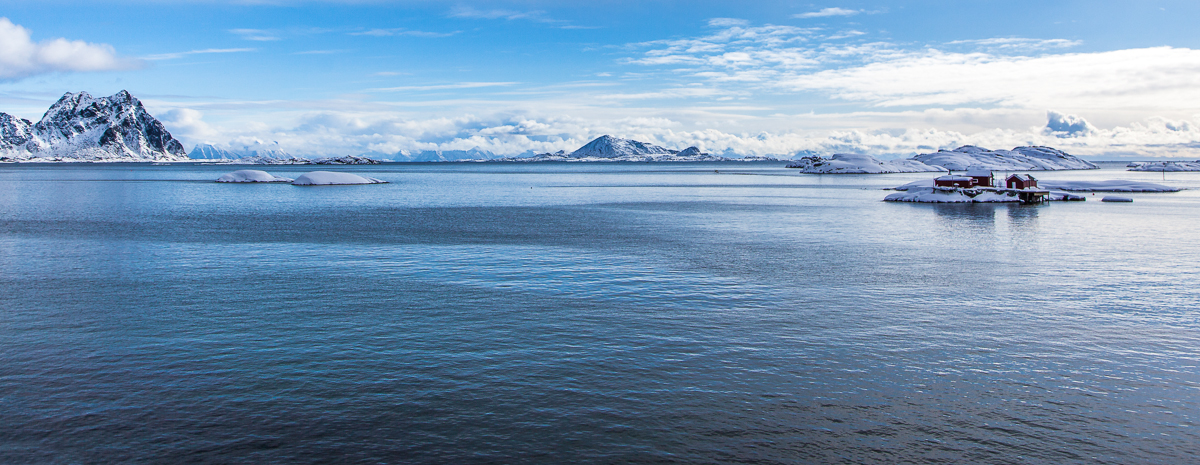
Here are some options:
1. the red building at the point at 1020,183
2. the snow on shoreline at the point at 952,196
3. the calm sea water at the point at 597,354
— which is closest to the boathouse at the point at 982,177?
the red building at the point at 1020,183

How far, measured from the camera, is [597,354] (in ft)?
67.5

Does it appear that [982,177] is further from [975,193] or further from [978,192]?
[975,193]

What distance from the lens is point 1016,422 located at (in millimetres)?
15461

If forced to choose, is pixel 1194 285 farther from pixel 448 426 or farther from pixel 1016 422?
pixel 448 426

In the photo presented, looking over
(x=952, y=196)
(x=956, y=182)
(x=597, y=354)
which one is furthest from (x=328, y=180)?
(x=597, y=354)

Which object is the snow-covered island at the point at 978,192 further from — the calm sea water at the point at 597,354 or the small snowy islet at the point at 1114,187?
the calm sea water at the point at 597,354

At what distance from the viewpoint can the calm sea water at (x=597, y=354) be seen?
1458 cm

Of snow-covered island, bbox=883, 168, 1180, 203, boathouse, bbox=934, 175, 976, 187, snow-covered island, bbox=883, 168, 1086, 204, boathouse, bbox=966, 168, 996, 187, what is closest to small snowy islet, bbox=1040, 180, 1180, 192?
boathouse, bbox=966, 168, 996, 187

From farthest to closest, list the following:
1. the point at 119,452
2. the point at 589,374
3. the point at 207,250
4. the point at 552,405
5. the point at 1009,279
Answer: the point at 207,250 → the point at 1009,279 → the point at 589,374 → the point at 552,405 → the point at 119,452

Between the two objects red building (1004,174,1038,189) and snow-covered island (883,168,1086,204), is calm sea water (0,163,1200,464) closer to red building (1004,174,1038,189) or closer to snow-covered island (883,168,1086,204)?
snow-covered island (883,168,1086,204)

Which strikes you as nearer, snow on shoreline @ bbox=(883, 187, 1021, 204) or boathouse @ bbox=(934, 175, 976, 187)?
snow on shoreline @ bbox=(883, 187, 1021, 204)

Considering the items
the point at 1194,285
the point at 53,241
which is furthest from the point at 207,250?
the point at 1194,285

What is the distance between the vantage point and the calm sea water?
47.8 feet

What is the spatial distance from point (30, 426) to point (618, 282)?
21576 millimetres
